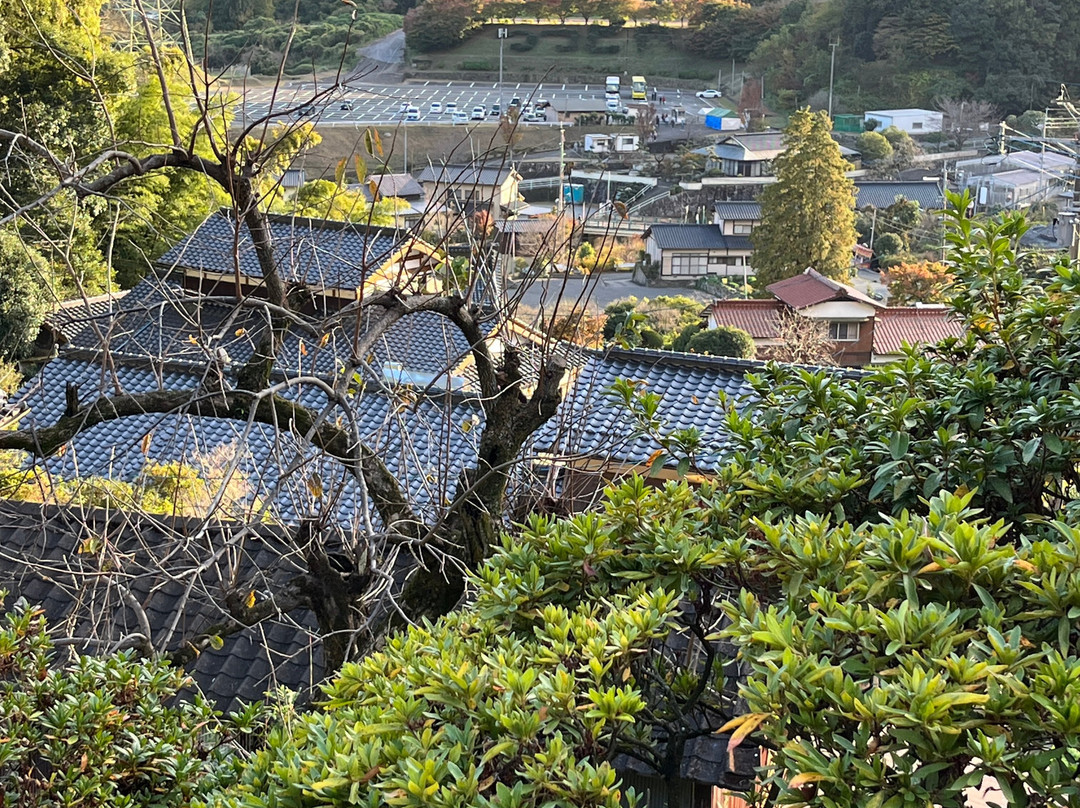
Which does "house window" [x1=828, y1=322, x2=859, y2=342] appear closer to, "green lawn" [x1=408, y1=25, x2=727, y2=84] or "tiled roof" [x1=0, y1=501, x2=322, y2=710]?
"tiled roof" [x1=0, y1=501, x2=322, y2=710]

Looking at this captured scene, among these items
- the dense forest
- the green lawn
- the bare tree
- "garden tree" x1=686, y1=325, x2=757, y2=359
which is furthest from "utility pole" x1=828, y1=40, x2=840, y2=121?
"garden tree" x1=686, y1=325, x2=757, y2=359

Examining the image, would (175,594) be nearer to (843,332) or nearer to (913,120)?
(843,332)

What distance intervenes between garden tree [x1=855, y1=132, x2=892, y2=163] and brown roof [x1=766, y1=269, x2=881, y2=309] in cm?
1921

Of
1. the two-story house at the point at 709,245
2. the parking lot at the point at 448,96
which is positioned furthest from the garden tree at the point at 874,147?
the parking lot at the point at 448,96

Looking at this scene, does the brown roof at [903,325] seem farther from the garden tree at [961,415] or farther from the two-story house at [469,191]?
the garden tree at [961,415]

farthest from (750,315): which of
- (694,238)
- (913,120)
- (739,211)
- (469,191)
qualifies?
(913,120)

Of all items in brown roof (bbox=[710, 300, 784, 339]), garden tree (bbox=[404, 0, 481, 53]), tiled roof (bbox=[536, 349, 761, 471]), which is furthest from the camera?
garden tree (bbox=[404, 0, 481, 53])

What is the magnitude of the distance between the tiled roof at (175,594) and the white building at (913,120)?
37.1m

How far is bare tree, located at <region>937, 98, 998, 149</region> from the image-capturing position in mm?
37312

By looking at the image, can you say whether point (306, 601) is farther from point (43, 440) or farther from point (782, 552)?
point (782, 552)

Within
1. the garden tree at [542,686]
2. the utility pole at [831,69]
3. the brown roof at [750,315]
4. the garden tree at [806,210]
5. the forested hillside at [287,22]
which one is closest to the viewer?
the garden tree at [542,686]

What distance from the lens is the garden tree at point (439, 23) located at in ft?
143

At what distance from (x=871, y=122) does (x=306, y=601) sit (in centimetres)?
3825

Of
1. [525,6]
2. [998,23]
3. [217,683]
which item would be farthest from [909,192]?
[217,683]
